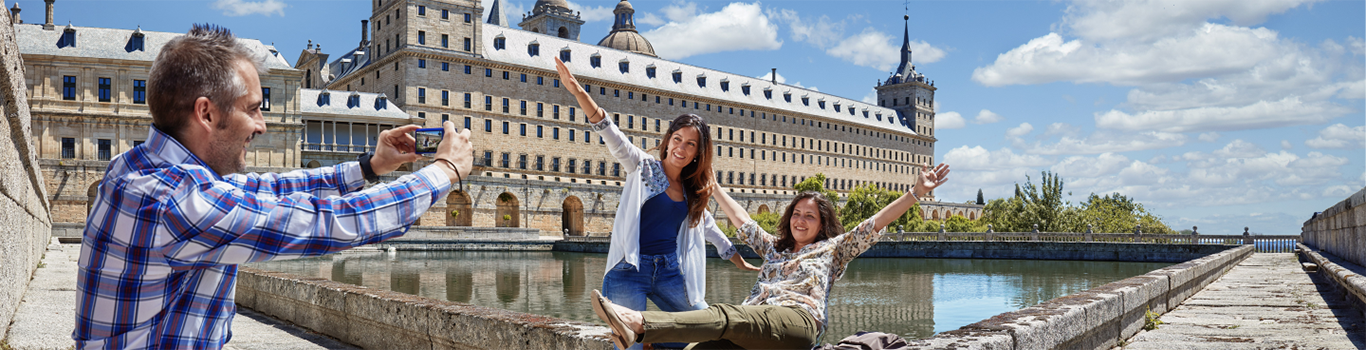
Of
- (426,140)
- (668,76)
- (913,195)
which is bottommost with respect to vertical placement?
(913,195)

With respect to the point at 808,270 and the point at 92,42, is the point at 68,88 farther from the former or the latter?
the point at 808,270

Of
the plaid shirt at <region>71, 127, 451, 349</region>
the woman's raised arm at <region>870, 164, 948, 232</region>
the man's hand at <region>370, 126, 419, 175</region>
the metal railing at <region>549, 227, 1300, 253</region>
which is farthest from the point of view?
the metal railing at <region>549, 227, 1300, 253</region>

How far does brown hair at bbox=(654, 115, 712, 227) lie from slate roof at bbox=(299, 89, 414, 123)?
161 ft

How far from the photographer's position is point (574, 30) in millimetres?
85188

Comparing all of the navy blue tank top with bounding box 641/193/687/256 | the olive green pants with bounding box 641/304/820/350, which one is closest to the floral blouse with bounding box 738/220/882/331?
the olive green pants with bounding box 641/304/820/350

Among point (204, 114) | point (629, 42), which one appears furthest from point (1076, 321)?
point (629, 42)

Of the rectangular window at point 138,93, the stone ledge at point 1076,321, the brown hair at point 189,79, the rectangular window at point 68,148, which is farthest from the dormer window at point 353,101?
the brown hair at point 189,79

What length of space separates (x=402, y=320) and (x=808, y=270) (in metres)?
2.84

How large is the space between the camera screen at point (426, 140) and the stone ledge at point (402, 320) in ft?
6.28

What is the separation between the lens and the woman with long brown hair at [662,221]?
3391 millimetres

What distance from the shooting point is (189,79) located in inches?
66.2

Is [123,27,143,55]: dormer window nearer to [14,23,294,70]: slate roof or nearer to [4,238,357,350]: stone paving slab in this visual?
[14,23,294,70]: slate roof

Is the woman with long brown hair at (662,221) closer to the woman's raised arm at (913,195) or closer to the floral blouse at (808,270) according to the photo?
the floral blouse at (808,270)

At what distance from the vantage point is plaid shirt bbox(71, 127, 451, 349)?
5.05 feet
